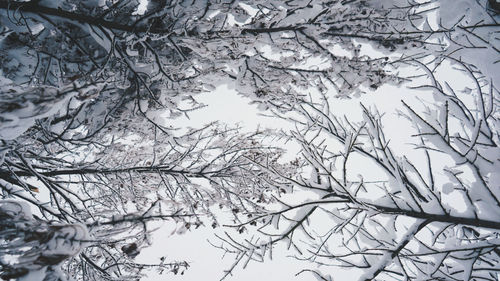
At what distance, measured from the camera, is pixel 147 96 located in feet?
11.4

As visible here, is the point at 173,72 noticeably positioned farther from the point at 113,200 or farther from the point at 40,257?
the point at 40,257

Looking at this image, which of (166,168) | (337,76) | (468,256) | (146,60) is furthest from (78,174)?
(468,256)

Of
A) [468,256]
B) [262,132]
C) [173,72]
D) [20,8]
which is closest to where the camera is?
[468,256]

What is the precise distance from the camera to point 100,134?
12.1 ft

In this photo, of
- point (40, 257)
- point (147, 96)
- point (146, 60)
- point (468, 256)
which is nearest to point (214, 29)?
point (146, 60)

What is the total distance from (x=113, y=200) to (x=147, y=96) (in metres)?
1.63

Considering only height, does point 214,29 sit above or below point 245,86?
below

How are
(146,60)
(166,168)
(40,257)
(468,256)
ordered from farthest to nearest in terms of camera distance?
1. (166,168)
2. (146,60)
3. (468,256)
4. (40,257)

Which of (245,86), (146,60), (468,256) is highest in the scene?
(245,86)

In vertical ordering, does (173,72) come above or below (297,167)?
above

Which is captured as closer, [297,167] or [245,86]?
[245,86]

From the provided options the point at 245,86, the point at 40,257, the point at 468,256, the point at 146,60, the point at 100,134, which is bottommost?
the point at 40,257

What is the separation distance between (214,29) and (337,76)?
2.02 m

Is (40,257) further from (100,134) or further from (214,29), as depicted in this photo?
(100,134)
